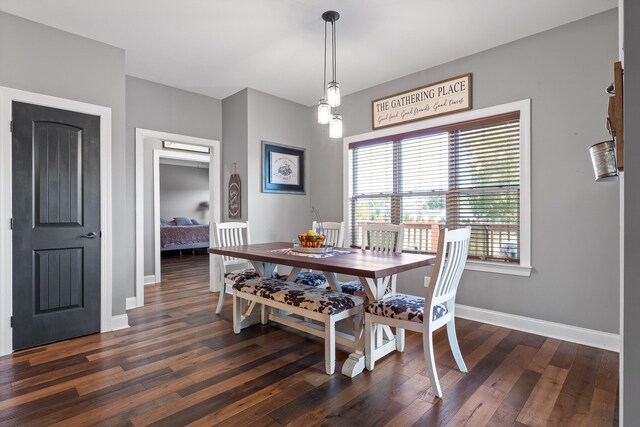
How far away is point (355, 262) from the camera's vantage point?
2.38m

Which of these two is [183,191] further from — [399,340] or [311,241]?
[399,340]

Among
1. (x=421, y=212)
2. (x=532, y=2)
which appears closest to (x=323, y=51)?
(x=532, y=2)

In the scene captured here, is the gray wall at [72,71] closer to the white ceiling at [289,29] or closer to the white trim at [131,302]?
the white ceiling at [289,29]

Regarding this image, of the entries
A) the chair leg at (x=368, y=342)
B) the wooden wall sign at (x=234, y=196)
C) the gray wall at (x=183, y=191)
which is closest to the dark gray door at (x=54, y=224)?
the wooden wall sign at (x=234, y=196)

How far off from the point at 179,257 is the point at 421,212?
20.3ft

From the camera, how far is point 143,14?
Result: 276 centimetres

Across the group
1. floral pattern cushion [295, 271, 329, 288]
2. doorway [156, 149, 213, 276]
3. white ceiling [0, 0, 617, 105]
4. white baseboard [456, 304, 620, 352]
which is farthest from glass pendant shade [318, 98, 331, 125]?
doorway [156, 149, 213, 276]

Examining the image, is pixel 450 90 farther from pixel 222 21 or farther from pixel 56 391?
pixel 56 391

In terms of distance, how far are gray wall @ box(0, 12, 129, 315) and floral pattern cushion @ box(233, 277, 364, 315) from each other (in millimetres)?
1516

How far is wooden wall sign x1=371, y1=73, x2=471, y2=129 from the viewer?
350cm

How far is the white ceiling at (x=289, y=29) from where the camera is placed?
2.64 meters

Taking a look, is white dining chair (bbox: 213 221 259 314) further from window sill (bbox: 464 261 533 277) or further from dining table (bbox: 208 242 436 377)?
window sill (bbox: 464 261 533 277)

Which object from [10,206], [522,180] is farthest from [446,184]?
[10,206]

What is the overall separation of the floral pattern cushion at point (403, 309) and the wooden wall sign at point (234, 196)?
8.75ft
